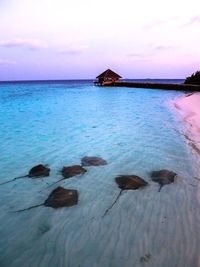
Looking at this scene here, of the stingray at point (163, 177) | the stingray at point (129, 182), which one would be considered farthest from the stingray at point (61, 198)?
the stingray at point (163, 177)

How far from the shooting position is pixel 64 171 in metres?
8.55

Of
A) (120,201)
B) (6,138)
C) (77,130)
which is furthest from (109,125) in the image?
(120,201)

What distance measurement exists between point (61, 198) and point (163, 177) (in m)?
3.06

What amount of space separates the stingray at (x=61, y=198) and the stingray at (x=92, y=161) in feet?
7.88

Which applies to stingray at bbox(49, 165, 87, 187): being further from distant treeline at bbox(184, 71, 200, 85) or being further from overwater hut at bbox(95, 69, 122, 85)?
overwater hut at bbox(95, 69, 122, 85)

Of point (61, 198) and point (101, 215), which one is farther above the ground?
point (61, 198)

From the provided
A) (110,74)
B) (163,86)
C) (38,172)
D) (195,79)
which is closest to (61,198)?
(38,172)

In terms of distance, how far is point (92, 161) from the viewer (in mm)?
9477

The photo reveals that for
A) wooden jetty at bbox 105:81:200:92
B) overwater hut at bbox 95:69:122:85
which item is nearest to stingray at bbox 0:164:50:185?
wooden jetty at bbox 105:81:200:92

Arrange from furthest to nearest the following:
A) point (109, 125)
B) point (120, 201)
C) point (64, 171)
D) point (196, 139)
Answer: point (109, 125)
point (196, 139)
point (64, 171)
point (120, 201)

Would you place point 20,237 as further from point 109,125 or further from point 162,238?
point 109,125

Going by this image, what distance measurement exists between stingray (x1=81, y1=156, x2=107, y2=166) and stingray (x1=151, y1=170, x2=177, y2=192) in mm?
1884

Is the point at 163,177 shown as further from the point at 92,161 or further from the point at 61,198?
the point at 61,198

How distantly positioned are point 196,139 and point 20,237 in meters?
9.27
